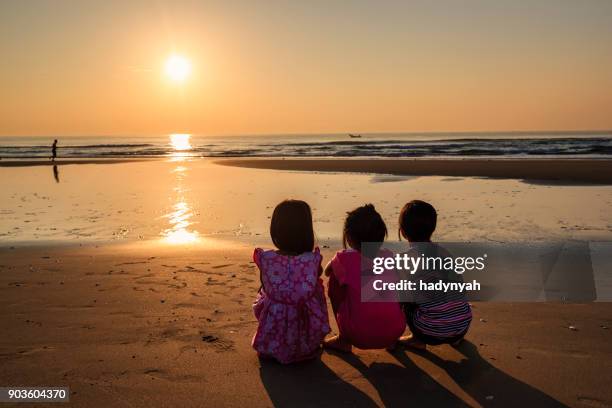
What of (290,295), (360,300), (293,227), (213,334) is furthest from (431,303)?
(213,334)

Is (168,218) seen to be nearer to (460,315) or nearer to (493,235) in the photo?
(493,235)

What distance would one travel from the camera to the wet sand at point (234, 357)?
12.2ft

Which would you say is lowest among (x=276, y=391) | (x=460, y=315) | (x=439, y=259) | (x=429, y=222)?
(x=276, y=391)

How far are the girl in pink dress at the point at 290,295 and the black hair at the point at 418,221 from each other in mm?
797

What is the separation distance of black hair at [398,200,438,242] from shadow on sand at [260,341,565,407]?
102 cm

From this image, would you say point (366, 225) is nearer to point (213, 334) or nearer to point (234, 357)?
point (234, 357)

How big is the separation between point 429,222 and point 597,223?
826 cm

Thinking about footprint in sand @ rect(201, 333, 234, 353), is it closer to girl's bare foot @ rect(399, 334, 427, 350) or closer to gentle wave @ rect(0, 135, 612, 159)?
girl's bare foot @ rect(399, 334, 427, 350)

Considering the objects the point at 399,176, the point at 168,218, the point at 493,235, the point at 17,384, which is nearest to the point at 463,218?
the point at 493,235

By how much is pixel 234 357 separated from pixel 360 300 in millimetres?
1143

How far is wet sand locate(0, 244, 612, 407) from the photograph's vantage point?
3721mm

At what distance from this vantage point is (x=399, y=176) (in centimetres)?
2378

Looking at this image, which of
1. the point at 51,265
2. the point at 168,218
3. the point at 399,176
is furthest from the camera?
the point at 399,176

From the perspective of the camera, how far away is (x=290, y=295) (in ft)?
14.2
